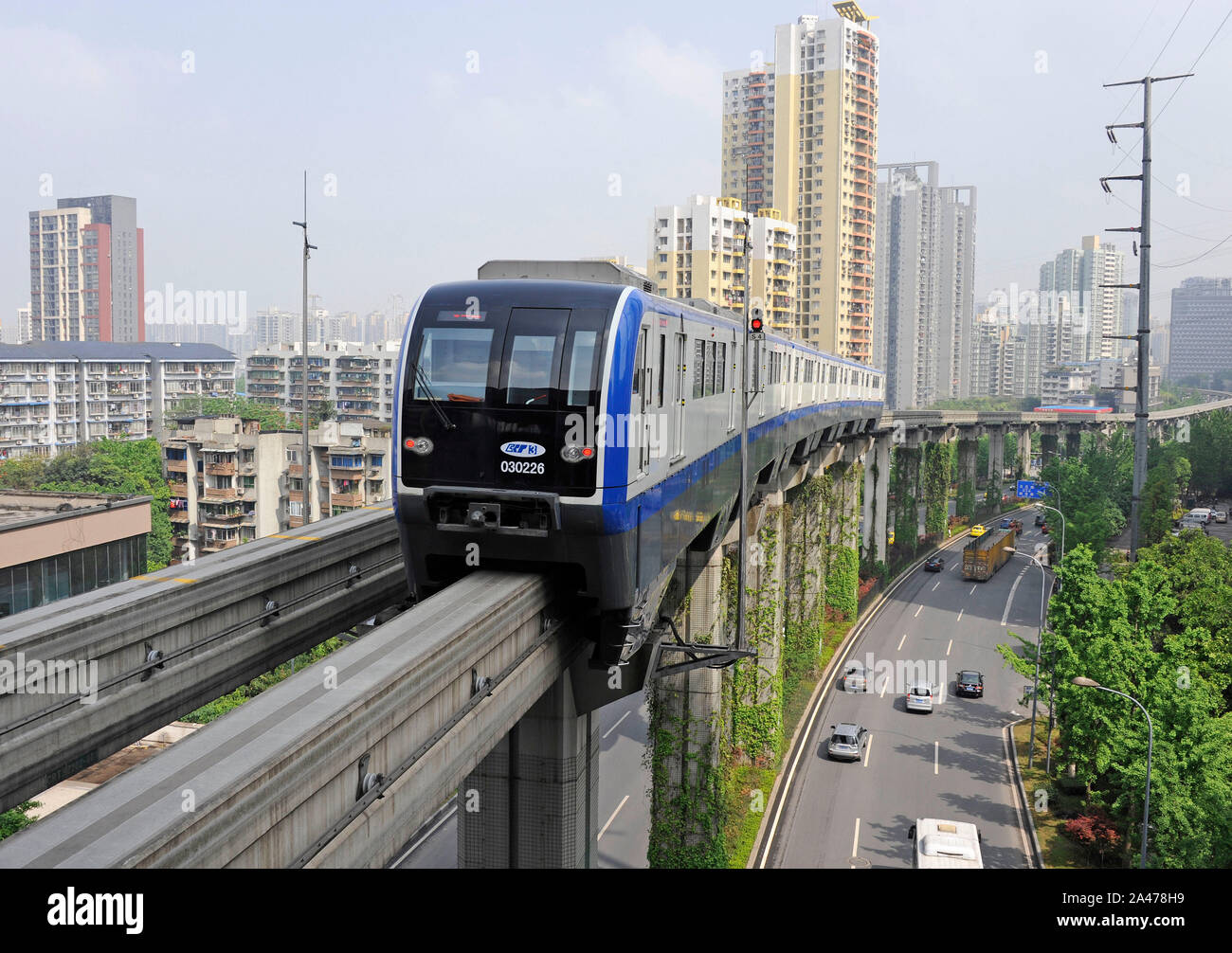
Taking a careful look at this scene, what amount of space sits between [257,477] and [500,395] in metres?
57.4

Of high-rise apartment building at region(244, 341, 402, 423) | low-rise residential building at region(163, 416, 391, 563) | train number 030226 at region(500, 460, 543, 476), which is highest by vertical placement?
high-rise apartment building at region(244, 341, 402, 423)

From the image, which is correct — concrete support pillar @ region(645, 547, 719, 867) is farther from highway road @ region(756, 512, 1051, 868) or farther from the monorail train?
the monorail train

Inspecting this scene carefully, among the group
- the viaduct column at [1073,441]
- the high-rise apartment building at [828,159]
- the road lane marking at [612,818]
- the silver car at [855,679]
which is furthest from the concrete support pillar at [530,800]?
the viaduct column at [1073,441]

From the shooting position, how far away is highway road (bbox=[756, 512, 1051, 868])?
31.8 m

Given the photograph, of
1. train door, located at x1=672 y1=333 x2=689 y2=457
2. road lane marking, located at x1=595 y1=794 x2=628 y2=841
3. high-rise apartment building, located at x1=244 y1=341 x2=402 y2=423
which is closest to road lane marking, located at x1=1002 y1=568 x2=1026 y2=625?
road lane marking, located at x1=595 y1=794 x2=628 y2=841

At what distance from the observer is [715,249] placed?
99.3 metres

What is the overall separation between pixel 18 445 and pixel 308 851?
4765 inches

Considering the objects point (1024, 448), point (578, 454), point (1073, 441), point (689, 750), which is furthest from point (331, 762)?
point (1024, 448)

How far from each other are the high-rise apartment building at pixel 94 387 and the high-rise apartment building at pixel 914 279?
97.8 meters

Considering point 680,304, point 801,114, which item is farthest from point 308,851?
point 801,114

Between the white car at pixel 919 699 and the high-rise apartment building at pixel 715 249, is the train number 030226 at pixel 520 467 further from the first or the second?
the high-rise apartment building at pixel 715 249

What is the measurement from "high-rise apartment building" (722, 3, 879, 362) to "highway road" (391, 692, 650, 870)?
7250 cm

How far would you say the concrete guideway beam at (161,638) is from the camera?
32.9ft
